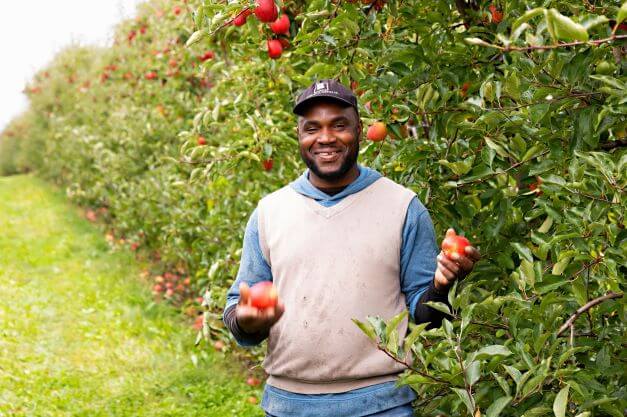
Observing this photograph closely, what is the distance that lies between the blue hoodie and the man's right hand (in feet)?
0.79

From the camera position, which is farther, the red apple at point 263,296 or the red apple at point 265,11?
the red apple at point 265,11

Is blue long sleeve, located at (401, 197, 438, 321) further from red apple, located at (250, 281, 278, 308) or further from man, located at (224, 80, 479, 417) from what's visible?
red apple, located at (250, 281, 278, 308)

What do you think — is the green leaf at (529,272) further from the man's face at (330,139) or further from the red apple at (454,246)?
the man's face at (330,139)

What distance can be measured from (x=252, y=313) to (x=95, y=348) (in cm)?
479

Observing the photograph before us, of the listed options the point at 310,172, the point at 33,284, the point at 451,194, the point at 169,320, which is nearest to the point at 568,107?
the point at 451,194

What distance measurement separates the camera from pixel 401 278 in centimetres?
207

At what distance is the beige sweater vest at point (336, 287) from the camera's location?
1972 millimetres

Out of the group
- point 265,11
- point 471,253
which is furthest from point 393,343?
point 265,11

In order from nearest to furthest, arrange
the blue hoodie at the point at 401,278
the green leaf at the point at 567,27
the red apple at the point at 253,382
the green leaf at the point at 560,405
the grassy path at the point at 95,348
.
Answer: the green leaf at the point at 567,27 < the green leaf at the point at 560,405 < the blue hoodie at the point at 401,278 < the grassy path at the point at 95,348 < the red apple at the point at 253,382

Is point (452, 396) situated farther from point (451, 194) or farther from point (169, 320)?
point (169, 320)

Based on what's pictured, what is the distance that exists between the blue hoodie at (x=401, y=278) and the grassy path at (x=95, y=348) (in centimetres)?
294

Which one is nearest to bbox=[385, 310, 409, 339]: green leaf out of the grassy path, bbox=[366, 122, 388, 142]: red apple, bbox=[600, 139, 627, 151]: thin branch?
bbox=[600, 139, 627, 151]: thin branch

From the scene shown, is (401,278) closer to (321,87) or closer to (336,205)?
(336,205)

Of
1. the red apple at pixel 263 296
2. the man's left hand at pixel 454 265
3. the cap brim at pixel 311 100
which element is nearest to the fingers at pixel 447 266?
the man's left hand at pixel 454 265
